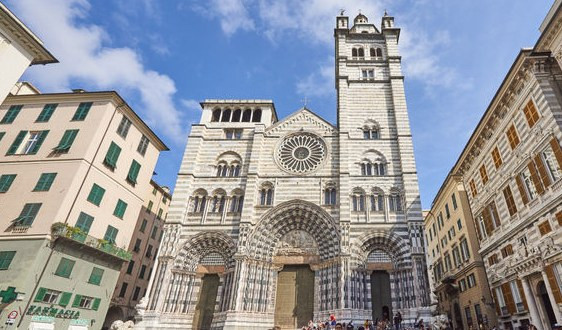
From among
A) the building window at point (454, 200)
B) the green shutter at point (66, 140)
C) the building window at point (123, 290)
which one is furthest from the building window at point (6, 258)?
the building window at point (454, 200)

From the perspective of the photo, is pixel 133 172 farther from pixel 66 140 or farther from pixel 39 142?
pixel 39 142

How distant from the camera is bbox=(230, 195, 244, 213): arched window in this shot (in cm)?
2661

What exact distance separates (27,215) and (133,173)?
7024 millimetres

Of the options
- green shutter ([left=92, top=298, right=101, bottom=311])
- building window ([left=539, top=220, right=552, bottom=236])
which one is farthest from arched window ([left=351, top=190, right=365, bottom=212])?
green shutter ([left=92, top=298, right=101, bottom=311])

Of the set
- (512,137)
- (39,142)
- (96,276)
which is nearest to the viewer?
(512,137)

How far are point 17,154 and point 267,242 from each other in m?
18.2

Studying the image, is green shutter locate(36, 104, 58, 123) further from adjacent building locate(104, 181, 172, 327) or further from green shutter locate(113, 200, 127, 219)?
adjacent building locate(104, 181, 172, 327)

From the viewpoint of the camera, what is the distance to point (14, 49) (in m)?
15.8

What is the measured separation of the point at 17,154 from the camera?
20922 millimetres

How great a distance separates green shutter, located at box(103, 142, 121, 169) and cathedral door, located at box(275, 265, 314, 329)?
14.7m

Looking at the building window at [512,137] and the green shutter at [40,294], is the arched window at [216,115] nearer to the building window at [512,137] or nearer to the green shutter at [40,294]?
the green shutter at [40,294]

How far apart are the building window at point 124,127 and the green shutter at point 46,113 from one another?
460 centimetres

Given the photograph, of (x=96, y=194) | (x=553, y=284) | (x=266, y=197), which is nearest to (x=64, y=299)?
(x=96, y=194)

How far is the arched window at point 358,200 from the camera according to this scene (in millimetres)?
25516
